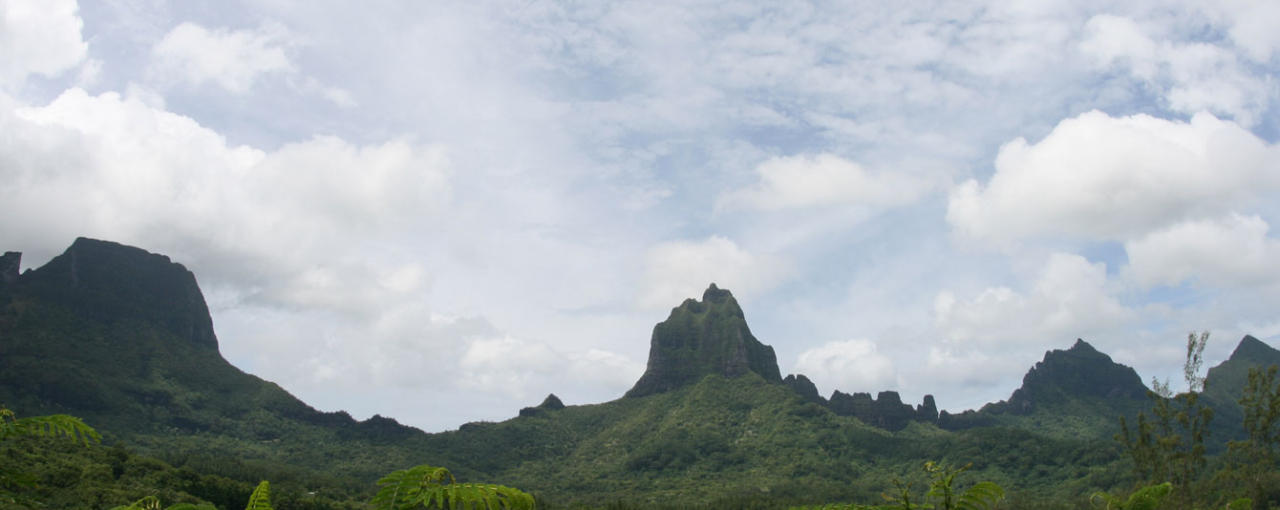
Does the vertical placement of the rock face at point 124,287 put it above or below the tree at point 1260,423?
above

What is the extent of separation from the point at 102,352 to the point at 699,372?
106m

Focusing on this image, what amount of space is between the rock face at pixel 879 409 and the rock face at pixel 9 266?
147 meters

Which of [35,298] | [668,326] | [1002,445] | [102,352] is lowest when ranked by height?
[1002,445]

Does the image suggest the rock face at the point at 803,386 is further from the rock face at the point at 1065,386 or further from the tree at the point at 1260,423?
the tree at the point at 1260,423

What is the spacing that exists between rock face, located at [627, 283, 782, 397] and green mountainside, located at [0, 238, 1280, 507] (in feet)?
1.54

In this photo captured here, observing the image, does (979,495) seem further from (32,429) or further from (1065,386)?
(1065,386)

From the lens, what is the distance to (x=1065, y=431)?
526 feet

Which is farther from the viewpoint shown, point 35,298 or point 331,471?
point 35,298

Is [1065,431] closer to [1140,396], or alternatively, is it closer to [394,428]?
[1140,396]

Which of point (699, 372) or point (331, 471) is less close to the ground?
point (699, 372)

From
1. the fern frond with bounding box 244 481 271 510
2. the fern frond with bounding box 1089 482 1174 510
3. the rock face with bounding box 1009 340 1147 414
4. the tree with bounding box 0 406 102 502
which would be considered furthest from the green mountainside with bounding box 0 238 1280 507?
the fern frond with bounding box 1089 482 1174 510

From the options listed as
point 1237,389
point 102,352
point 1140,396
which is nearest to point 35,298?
point 102,352

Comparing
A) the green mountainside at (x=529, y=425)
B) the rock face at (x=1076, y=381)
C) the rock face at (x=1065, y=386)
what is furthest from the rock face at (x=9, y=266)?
the rock face at (x=1076, y=381)

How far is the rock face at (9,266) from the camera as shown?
11588cm
